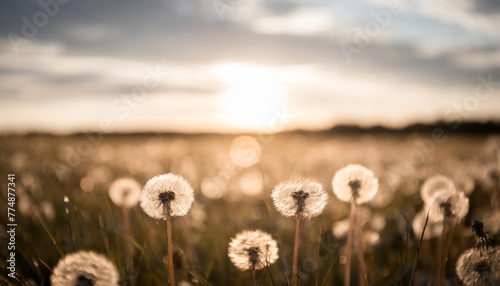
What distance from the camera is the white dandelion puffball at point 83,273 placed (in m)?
1.51

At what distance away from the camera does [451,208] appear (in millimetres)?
2160

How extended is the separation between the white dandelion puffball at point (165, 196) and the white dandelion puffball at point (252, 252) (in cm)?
22

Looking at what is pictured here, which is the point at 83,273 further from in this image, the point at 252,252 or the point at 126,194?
the point at 126,194

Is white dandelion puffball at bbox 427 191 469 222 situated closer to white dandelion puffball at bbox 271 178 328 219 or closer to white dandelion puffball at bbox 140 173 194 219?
white dandelion puffball at bbox 271 178 328 219

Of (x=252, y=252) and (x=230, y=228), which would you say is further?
(x=230, y=228)

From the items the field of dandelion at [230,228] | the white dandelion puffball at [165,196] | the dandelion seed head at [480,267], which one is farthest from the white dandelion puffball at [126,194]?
the dandelion seed head at [480,267]

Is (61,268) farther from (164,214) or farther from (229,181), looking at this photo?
(229,181)

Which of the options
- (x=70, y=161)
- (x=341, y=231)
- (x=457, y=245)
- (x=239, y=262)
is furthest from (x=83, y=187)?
(x=239, y=262)

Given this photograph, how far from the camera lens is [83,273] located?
153 centimetres

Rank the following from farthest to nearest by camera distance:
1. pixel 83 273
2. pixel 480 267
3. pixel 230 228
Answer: pixel 230 228, pixel 480 267, pixel 83 273

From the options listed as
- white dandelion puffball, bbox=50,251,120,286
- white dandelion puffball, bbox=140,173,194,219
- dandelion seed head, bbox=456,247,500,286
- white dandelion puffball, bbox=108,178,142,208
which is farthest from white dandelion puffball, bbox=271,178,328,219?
white dandelion puffball, bbox=108,178,142,208

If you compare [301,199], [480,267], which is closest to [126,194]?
[301,199]

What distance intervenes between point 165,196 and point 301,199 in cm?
46

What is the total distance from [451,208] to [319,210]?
666mm
